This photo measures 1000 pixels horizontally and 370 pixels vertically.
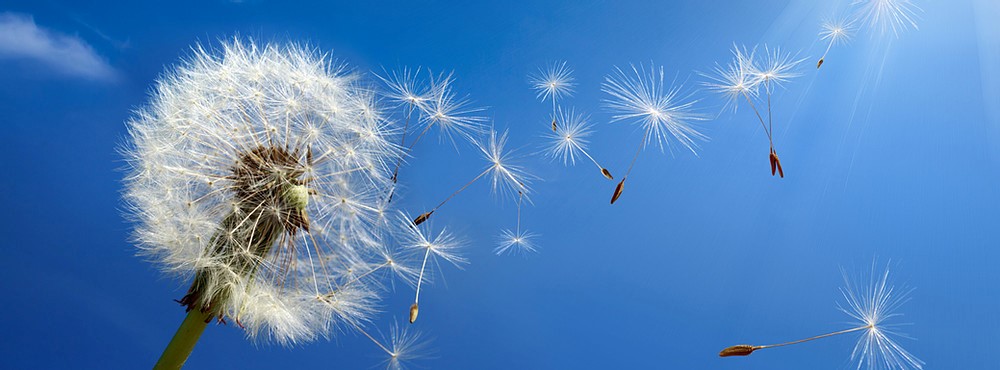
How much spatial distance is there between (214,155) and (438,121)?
1477 millimetres

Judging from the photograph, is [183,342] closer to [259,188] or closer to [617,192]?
[259,188]

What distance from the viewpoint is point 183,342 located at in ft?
12.6

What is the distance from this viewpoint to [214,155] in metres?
4.11

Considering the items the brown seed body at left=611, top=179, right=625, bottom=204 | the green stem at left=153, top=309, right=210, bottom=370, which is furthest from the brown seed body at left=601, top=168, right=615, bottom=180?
the green stem at left=153, top=309, right=210, bottom=370

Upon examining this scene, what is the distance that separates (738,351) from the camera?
301 cm

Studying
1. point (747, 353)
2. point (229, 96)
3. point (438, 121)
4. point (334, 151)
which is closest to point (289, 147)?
point (334, 151)

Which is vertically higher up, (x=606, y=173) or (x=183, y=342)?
(x=606, y=173)

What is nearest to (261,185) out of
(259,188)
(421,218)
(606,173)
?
(259,188)

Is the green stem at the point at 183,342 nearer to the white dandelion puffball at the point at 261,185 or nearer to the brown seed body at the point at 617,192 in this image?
the white dandelion puffball at the point at 261,185

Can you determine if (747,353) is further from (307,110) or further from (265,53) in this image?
(265,53)

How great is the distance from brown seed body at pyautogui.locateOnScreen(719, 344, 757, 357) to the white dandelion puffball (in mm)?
2344

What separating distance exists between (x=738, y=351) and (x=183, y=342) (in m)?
3.16

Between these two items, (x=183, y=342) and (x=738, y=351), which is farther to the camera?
(x=183, y=342)

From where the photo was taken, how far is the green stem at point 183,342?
3826 millimetres
